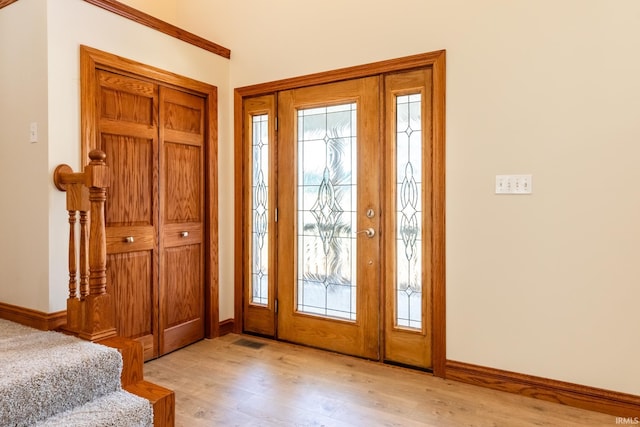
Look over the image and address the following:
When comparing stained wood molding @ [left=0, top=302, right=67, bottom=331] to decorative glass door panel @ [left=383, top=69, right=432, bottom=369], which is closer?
stained wood molding @ [left=0, top=302, right=67, bottom=331]

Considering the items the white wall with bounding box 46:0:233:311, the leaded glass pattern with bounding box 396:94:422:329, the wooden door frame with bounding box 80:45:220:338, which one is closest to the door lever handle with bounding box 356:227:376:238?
the leaded glass pattern with bounding box 396:94:422:329

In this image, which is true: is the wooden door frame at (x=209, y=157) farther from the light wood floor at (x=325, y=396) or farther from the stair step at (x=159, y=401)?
the stair step at (x=159, y=401)

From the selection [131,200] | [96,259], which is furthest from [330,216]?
[96,259]

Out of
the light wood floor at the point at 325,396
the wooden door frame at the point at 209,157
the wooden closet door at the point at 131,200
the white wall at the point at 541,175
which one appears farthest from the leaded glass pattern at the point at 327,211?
the wooden closet door at the point at 131,200

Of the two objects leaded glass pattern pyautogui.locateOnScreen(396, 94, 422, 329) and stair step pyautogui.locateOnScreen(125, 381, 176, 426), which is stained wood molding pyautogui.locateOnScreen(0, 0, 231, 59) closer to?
leaded glass pattern pyautogui.locateOnScreen(396, 94, 422, 329)

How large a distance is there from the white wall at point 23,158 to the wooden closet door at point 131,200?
1.09ft

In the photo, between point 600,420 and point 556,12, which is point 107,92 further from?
point 600,420

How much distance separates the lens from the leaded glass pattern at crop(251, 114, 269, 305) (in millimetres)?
3359

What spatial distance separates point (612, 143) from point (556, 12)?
804 mm

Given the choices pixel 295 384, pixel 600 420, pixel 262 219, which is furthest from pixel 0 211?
pixel 600 420

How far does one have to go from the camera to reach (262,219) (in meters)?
3.38

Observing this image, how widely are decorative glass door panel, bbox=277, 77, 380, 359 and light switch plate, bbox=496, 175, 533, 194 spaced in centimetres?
79

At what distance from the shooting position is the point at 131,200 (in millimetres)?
2771

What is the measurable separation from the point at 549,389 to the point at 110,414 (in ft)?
7.51
